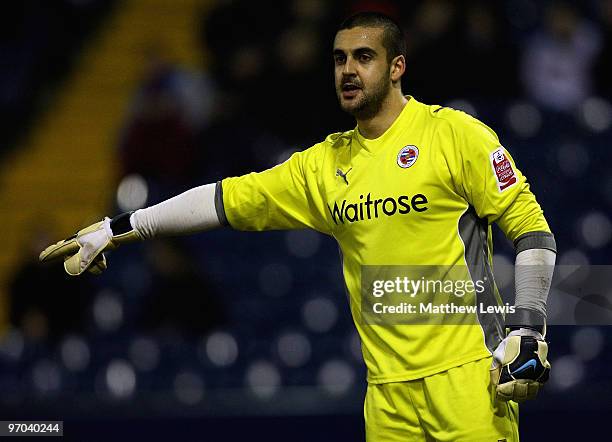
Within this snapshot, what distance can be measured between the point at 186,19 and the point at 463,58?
2045 millimetres

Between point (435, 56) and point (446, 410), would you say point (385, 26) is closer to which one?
point (446, 410)

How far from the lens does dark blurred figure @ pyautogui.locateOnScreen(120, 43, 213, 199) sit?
6.83 m

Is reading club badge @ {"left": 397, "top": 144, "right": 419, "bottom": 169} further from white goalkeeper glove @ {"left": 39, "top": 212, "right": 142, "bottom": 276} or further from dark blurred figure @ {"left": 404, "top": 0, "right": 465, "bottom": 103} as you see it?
dark blurred figure @ {"left": 404, "top": 0, "right": 465, "bottom": 103}

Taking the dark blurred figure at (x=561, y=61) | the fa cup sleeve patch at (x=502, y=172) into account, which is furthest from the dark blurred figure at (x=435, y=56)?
the fa cup sleeve patch at (x=502, y=172)

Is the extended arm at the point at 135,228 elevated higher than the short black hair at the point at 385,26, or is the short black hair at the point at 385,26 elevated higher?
the short black hair at the point at 385,26

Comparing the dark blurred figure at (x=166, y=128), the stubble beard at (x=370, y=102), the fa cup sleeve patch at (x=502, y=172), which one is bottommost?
the fa cup sleeve patch at (x=502, y=172)

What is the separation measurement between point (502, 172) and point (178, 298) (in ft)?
11.4

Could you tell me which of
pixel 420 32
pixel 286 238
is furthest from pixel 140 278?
pixel 420 32

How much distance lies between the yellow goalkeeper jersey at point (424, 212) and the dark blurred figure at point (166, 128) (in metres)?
3.18

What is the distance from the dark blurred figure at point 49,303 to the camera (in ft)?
21.3

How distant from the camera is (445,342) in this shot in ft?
11.3

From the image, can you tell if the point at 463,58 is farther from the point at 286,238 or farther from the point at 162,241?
the point at 162,241

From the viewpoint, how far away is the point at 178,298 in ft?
21.3

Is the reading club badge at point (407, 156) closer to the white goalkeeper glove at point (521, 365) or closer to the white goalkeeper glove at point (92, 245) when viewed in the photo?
the white goalkeeper glove at point (521, 365)
